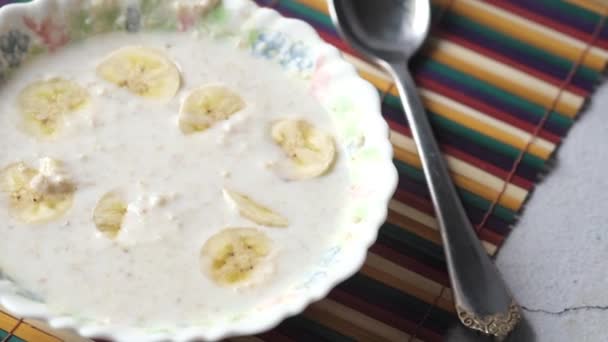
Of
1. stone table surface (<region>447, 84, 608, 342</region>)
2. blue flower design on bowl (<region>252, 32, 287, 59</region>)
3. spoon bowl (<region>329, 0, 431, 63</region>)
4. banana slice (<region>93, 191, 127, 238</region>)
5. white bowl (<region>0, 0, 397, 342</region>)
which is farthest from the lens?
spoon bowl (<region>329, 0, 431, 63</region>)

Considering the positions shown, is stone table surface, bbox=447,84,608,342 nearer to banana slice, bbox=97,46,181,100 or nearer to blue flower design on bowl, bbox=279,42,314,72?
blue flower design on bowl, bbox=279,42,314,72

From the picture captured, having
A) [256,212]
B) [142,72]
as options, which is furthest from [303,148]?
[142,72]

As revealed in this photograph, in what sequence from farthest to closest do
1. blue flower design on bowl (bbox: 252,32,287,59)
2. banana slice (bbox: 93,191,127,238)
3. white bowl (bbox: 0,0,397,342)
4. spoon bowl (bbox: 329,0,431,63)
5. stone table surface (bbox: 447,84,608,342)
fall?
spoon bowl (bbox: 329,0,431,63)
blue flower design on bowl (bbox: 252,32,287,59)
stone table surface (bbox: 447,84,608,342)
banana slice (bbox: 93,191,127,238)
white bowl (bbox: 0,0,397,342)

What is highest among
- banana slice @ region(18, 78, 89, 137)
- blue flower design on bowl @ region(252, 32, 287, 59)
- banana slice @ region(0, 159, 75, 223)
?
blue flower design on bowl @ region(252, 32, 287, 59)

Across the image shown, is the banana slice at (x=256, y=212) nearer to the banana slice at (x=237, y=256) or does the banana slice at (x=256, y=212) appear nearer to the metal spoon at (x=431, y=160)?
the banana slice at (x=237, y=256)

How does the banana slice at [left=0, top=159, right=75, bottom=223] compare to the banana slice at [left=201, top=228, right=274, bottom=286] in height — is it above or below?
below

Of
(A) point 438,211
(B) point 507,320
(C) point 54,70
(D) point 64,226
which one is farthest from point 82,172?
(B) point 507,320

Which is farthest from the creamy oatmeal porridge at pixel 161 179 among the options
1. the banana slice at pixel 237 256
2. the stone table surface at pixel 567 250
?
the stone table surface at pixel 567 250

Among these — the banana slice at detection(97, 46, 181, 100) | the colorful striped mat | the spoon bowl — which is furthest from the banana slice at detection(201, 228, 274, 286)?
the spoon bowl

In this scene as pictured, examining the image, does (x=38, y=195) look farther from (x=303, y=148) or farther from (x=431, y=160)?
(x=431, y=160)
